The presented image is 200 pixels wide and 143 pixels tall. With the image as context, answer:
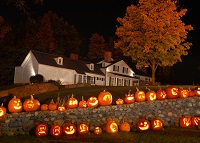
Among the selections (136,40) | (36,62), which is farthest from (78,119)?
(36,62)

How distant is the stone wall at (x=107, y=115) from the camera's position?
1652 cm

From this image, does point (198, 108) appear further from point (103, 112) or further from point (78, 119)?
point (78, 119)

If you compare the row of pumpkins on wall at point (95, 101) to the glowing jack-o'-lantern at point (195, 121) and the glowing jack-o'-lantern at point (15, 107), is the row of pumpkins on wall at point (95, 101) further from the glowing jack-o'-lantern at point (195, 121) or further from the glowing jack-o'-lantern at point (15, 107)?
the glowing jack-o'-lantern at point (195, 121)

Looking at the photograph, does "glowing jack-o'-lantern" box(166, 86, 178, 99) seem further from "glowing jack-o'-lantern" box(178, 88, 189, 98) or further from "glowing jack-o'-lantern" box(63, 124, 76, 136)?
"glowing jack-o'-lantern" box(63, 124, 76, 136)

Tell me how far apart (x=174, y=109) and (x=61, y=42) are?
63748 mm

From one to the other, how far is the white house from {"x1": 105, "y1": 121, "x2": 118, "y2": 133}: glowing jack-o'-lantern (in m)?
35.5

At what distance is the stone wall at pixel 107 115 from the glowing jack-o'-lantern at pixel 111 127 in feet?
3.68

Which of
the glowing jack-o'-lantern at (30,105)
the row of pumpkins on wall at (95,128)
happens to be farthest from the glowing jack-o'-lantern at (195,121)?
the glowing jack-o'-lantern at (30,105)

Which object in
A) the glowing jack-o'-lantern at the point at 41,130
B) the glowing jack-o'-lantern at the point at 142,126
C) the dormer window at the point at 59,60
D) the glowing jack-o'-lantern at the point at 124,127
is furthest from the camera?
the dormer window at the point at 59,60

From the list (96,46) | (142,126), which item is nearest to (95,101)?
(142,126)

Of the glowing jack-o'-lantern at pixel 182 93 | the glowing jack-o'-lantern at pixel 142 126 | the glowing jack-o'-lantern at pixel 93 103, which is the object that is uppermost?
the glowing jack-o'-lantern at pixel 182 93

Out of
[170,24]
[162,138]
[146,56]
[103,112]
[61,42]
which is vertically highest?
[61,42]

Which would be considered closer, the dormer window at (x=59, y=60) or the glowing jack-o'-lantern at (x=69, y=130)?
the glowing jack-o'-lantern at (x=69, y=130)

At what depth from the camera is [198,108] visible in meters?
20.5
